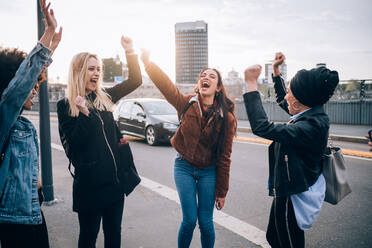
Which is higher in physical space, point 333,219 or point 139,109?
point 139,109

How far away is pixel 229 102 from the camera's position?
3.08 m

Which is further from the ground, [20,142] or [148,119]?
[20,142]

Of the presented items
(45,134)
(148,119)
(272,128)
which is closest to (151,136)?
(148,119)

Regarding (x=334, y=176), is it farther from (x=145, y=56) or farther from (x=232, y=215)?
A: (x=232, y=215)

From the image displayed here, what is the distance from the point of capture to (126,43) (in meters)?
2.96

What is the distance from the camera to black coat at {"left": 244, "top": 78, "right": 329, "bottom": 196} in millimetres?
2035

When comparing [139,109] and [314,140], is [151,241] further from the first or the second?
[139,109]

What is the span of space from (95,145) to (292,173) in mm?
1476

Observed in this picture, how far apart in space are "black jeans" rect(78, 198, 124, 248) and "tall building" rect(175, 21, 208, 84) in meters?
138

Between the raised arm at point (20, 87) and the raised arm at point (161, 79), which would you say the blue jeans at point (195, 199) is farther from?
the raised arm at point (20, 87)

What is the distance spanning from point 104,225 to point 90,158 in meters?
0.60

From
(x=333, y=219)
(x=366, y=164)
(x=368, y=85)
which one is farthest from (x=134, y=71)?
(x=368, y=85)

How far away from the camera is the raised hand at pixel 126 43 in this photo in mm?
2956

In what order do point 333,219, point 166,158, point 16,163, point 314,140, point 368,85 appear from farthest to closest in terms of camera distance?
point 368,85
point 166,158
point 333,219
point 314,140
point 16,163
